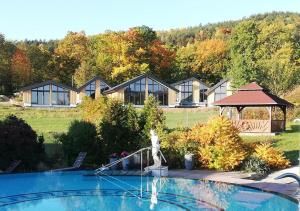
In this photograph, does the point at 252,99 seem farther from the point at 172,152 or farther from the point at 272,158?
the point at 172,152

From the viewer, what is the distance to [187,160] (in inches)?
717

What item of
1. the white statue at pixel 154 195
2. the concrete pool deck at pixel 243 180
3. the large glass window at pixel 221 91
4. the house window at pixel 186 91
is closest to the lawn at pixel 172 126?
the concrete pool deck at pixel 243 180

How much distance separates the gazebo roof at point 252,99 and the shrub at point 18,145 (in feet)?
43.6

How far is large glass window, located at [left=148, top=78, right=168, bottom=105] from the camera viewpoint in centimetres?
5675

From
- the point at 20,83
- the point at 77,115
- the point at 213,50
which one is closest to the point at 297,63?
the point at 213,50

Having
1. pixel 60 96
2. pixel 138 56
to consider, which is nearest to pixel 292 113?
pixel 60 96

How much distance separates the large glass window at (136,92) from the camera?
55.4 metres

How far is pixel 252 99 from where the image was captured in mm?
28047

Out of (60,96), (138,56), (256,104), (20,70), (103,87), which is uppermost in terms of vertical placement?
(138,56)

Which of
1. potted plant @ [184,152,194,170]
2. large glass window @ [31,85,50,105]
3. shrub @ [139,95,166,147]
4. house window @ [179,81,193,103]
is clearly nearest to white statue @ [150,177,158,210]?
potted plant @ [184,152,194,170]

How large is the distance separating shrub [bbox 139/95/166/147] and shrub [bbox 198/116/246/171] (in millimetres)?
1994

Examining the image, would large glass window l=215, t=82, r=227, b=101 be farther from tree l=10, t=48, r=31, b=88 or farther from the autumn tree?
tree l=10, t=48, r=31, b=88

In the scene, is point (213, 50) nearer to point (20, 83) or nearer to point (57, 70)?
point (57, 70)

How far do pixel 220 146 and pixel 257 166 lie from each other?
1698 mm
